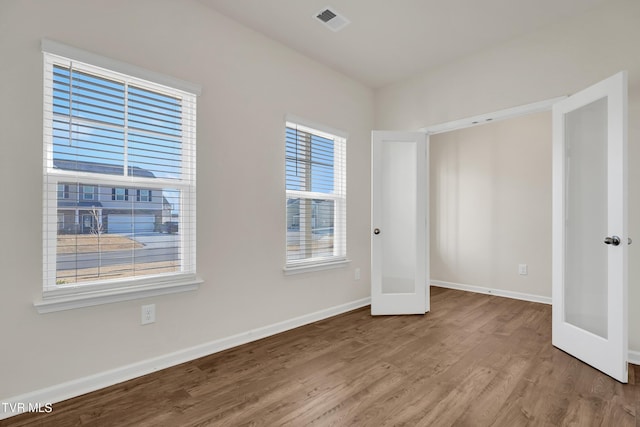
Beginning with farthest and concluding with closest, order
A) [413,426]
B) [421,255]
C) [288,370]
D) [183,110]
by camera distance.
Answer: [421,255]
[183,110]
[288,370]
[413,426]

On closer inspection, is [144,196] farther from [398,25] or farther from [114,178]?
[398,25]

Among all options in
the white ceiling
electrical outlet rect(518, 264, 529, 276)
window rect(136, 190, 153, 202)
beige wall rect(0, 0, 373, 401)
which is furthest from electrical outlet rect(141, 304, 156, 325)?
electrical outlet rect(518, 264, 529, 276)

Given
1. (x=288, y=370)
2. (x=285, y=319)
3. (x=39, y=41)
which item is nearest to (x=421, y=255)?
(x=285, y=319)

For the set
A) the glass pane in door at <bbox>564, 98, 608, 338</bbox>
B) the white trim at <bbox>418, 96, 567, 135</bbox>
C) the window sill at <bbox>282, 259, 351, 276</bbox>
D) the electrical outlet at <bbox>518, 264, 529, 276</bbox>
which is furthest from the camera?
the electrical outlet at <bbox>518, 264, 529, 276</bbox>

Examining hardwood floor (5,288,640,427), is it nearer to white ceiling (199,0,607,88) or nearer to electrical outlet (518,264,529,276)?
electrical outlet (518,264,529,276)

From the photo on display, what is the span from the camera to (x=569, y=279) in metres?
2.69

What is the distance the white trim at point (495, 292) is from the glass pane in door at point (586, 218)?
5.84 feet

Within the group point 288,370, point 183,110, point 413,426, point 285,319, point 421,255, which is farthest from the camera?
point 421,255

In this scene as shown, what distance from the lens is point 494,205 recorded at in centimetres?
471

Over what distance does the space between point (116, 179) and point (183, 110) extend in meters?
0.74

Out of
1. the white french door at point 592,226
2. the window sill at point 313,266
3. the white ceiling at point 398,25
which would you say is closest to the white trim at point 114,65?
the white ceiling at point 398,25

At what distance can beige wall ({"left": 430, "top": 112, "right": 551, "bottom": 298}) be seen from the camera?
430cm

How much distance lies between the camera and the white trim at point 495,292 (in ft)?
14.0

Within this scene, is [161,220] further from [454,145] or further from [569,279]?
[454,145]
